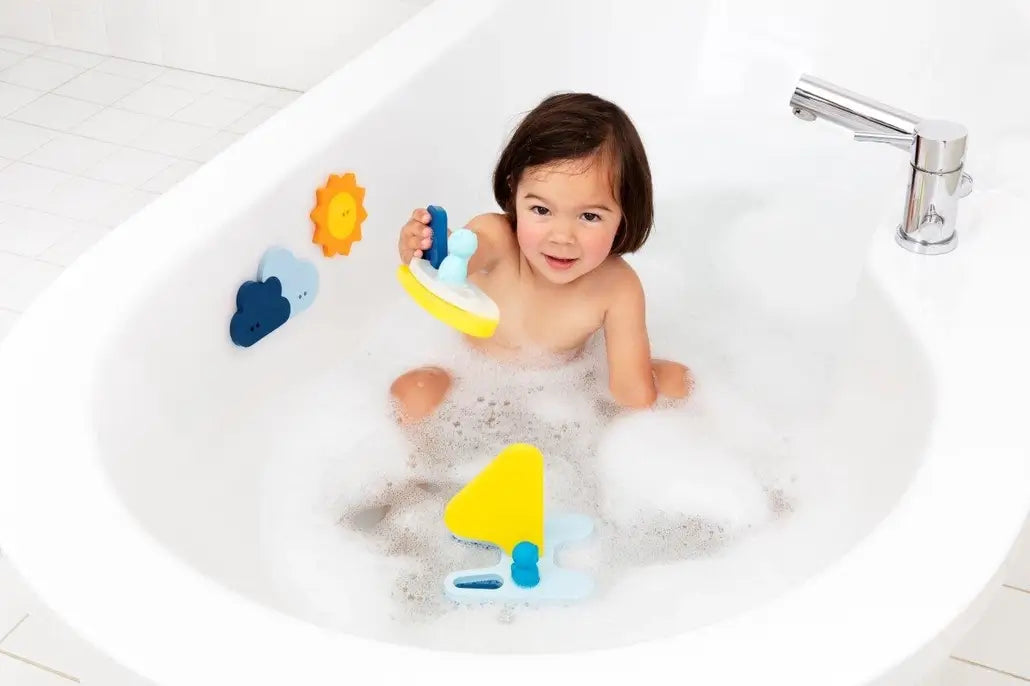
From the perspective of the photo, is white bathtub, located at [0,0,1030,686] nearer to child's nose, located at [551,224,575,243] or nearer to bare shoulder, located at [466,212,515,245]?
bare shoulder, located at [466,212,515,245]

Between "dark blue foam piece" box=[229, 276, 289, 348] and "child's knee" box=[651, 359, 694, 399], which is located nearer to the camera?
"dark blue foam piece" box=[229, 276, 289, 348]

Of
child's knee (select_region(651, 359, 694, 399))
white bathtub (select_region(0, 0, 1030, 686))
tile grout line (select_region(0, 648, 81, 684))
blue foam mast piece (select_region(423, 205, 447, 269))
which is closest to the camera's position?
white bathtub (select_region(0, 0, 1030, 686))

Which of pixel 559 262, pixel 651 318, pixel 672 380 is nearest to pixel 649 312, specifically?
pixel 651 318

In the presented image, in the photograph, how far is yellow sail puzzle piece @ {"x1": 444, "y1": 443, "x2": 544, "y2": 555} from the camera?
124 cm

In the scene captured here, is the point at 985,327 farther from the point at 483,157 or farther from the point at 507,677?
the point at 483,157

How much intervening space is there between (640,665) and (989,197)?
80cm

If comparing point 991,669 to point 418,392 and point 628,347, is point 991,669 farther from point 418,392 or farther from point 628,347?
point 418,392

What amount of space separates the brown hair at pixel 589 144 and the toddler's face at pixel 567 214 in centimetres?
1

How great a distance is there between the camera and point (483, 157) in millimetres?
1925

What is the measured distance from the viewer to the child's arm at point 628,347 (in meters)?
1.57

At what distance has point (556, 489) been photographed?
Result: 1.46m

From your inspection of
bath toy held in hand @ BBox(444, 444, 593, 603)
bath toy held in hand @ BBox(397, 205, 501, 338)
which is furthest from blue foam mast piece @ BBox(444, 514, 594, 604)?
bath toy held in hand @ BBox(397, 205, 501, 338)

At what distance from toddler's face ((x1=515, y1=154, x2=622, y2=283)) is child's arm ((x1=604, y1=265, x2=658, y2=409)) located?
0.09 metres

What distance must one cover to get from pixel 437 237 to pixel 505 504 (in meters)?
0.38
